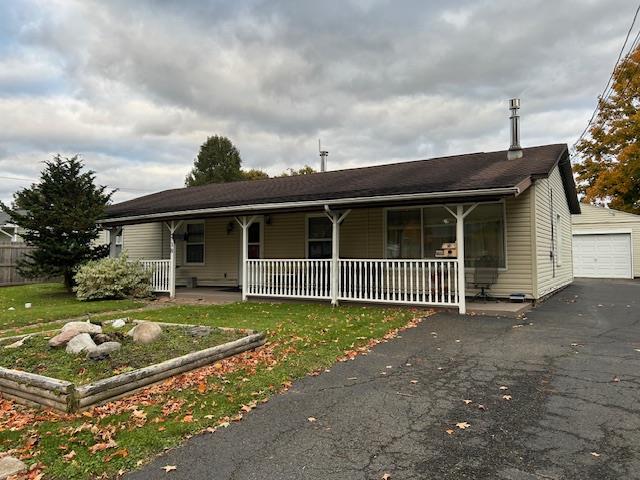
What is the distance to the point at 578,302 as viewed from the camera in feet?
35.4

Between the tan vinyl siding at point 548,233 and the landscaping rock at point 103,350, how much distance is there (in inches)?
351

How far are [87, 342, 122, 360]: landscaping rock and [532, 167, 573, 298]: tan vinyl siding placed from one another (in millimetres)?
8914

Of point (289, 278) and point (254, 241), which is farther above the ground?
point (254, 241)

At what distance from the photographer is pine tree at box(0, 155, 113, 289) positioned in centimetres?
1241

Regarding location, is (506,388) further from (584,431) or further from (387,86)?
(387,86)

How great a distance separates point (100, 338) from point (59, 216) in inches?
334

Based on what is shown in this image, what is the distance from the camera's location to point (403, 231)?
11492mm

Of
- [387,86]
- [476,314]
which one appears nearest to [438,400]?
[476,314]

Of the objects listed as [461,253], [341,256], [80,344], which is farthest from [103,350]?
[341,256]

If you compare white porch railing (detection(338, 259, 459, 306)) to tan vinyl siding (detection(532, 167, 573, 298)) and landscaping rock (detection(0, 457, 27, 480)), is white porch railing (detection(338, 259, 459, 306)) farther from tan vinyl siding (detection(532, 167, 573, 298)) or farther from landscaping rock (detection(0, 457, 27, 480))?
landscaping rock (detection(0, 457, 27, 480))

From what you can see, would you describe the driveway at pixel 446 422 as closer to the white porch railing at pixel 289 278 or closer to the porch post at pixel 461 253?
the porch post at pixel 461 253

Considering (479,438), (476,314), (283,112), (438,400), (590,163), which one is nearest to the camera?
(479,438)

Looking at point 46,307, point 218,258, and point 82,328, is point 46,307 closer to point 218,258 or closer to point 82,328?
point 218,258

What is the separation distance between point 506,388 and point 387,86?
15.3 metres
